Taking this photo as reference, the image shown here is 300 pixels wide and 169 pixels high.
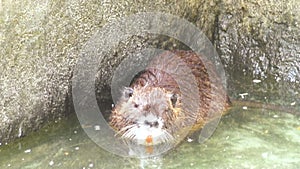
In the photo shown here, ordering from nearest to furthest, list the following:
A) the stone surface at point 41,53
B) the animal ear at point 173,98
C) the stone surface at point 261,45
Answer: the stone surface at point 41,53 → the animal ear at point 173,98 → the stone surface at point 261,45

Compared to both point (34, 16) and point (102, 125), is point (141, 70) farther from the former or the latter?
point (34, 16)

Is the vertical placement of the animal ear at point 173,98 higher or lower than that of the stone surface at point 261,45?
lower

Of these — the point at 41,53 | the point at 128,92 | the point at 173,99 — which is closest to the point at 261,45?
the point at 173,99

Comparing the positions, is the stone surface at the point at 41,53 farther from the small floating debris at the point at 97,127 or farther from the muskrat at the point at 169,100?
the muskrat at the point at 169,100

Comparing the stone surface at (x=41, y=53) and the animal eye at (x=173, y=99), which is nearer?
the stone surface at (x=41, y=53)

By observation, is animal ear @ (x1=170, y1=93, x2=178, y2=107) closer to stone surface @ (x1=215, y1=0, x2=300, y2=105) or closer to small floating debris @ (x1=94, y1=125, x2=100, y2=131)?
small floating debris @ (x1=94, y1=125, x2=100, y2=131)

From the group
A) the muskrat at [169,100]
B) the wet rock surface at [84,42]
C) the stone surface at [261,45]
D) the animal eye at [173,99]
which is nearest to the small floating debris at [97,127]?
the muskrat at [169,100]

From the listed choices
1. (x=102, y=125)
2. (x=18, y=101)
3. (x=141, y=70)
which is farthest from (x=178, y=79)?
(x=18, y=101)
